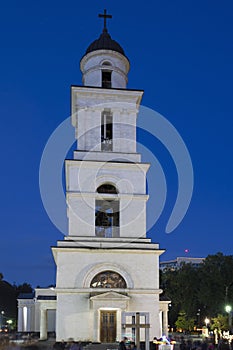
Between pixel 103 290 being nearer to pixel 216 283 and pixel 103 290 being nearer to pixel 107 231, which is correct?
pixel 107 231

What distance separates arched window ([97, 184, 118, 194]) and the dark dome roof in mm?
9400

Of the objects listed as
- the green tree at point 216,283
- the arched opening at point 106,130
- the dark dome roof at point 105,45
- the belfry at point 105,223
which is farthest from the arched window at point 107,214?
the green tree at point 216,283

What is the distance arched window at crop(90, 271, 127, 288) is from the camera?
29627 millimetres

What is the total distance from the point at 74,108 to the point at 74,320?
13590 mm

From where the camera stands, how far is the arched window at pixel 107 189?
1281 inches

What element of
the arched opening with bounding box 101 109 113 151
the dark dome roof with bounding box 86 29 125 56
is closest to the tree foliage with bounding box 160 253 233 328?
the arched opening with bounding box 101 109 113 151

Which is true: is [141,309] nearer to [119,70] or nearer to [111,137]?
[111,137]

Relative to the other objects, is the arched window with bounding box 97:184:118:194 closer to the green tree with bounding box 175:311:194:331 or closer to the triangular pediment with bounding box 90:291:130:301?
the triangular pediment with bounding box 90:291:130:301

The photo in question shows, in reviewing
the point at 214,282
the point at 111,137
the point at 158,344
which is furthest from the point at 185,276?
the point at 158,344

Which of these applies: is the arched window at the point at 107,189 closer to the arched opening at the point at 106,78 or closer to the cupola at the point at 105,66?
the cupola at the point at 105,66

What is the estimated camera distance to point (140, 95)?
111ft

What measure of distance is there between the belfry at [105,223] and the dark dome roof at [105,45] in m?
0.10

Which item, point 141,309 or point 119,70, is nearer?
point 141,309

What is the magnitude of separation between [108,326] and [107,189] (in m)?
8.40
